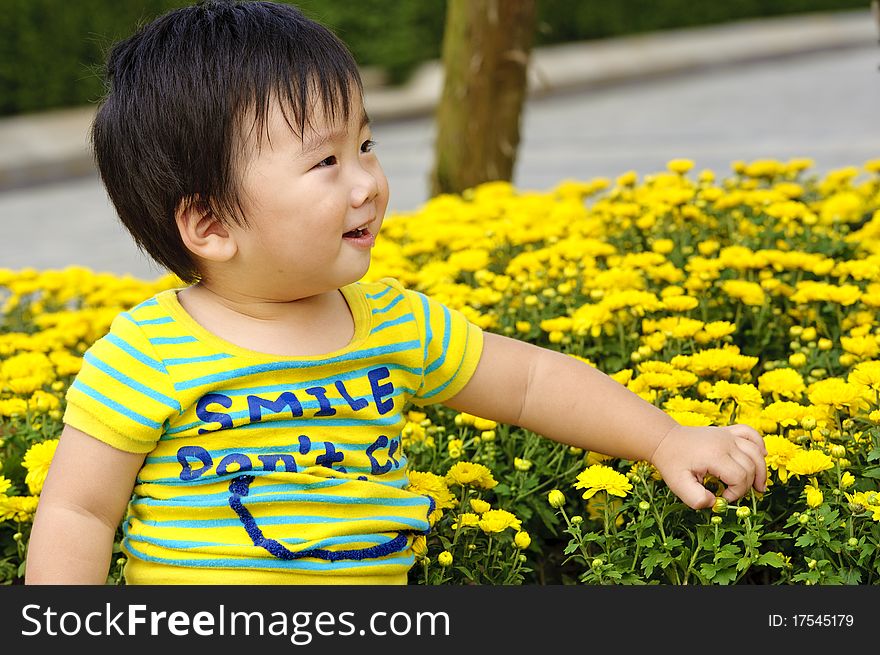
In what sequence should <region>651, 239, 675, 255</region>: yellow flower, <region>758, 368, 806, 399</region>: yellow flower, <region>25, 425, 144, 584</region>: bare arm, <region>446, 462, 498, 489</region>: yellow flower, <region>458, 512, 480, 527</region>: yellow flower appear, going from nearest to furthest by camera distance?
<region>25, 425, 144, 584</region>: bare arm, <region>458, 512, 480, 527</region>: yellow flower, <region>446, 462, 498, 489</region>: yellow flower, <region>758, 368, 806, 399</region>: yellow flower, <region>651, 239, 675, 255</region>: yellow flower

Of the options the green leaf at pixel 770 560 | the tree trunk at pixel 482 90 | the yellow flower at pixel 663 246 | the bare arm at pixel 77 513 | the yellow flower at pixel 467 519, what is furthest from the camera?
the tree trunk at pixel 482 90

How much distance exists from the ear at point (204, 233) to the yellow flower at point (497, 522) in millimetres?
588

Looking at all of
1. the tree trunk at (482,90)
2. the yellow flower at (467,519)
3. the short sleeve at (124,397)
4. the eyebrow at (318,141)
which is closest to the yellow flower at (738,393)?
the yellow flower at (467,519)

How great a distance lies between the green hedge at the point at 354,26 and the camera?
39.7 feet

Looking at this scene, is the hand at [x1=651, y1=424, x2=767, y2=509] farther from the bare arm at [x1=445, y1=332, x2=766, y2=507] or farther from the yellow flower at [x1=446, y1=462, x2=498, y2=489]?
the yellow flower at [x1=446, y1=462, x2=498, y2=489]

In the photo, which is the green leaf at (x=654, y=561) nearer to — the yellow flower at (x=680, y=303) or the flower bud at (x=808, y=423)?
the flower bud at (x=808, y=423)

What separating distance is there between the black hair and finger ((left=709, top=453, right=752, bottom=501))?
76 cm

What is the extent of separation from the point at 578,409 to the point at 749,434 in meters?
0.27

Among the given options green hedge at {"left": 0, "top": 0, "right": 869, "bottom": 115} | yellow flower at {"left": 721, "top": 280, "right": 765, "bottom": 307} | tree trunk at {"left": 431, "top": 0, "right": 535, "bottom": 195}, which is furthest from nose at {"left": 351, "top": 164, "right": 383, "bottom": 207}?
green hedge at {"left": 0, "top": 0, "right": 869, "bottom": 115}

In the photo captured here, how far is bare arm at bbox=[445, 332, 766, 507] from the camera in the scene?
6.95 ft

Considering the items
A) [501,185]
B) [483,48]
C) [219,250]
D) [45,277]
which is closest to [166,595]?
[219,250]

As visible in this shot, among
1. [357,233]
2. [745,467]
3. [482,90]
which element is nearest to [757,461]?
[745,467]

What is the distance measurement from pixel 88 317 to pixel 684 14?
52.0 feet

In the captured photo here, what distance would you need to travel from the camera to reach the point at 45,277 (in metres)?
3.82
